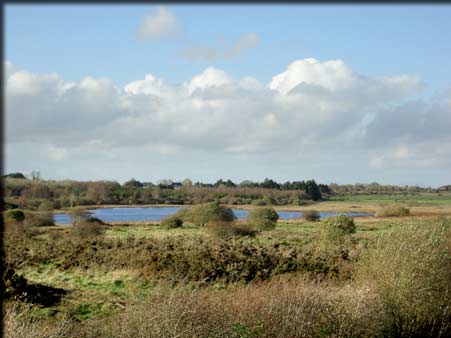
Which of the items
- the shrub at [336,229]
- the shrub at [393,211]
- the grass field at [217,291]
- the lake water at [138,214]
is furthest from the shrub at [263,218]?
the shrub at [393,211]

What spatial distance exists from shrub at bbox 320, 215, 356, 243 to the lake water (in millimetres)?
5934

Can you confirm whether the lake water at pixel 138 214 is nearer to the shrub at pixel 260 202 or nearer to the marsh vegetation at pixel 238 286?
the shrub at pixel 260 202

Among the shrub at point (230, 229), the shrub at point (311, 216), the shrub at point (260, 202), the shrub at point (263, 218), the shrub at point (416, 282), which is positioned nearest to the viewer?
the shrub at point (416, 282)

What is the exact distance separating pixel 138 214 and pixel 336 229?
29469mm

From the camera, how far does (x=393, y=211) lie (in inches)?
1014

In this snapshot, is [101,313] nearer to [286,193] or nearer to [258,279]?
[258,279]

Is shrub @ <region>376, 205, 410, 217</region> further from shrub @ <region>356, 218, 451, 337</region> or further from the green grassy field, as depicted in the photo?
shrub @ <region>356, 218, 451, 337</region>

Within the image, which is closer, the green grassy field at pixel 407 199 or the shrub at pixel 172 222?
the green grassy field at pixel 407 199

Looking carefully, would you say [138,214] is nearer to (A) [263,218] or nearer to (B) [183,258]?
(A) [263,218]

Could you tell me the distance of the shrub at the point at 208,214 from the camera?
117 feet

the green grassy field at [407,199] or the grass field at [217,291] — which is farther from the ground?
the green grassy field at [407,199]

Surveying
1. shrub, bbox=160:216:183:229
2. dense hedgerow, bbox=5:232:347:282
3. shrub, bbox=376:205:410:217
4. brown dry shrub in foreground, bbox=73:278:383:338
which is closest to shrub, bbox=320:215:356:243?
shrub, bbox=376:205:410:217

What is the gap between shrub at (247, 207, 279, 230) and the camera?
1335 inches

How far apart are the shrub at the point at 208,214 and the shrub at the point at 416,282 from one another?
22.7 metres
